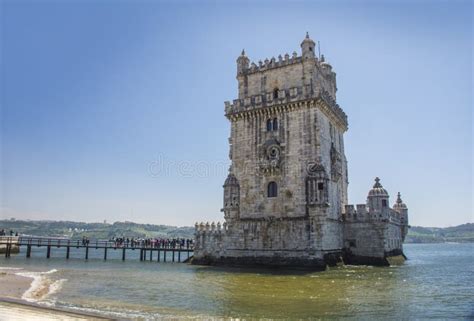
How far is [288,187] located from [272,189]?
1.77 m

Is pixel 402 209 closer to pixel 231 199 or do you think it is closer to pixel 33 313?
pixel 231 199

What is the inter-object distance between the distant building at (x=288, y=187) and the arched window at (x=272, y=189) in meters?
0.09

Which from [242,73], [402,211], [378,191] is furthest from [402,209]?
[242,73]

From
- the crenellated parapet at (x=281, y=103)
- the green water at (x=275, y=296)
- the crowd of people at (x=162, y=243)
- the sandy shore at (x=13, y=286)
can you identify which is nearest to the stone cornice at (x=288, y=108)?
the crenellated parapet at (x=281, y=103)

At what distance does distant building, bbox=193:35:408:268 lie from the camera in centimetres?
3438

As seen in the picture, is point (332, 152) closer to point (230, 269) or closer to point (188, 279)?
point (230, 269)

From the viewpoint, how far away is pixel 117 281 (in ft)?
90.1

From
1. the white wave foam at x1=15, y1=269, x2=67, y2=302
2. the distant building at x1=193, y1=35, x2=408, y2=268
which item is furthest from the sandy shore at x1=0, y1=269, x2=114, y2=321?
the distant building at x1=193, y1=35, x2=408, y2=268

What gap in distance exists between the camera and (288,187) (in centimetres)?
3581

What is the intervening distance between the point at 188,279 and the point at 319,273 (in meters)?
10.1

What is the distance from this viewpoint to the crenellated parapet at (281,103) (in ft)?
118

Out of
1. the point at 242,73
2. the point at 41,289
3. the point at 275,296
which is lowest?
the point at 41,289

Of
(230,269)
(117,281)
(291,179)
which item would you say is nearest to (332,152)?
(291,179)

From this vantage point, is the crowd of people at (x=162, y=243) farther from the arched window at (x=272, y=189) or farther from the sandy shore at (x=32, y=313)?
the sandy shore at (x=32, y=313)
